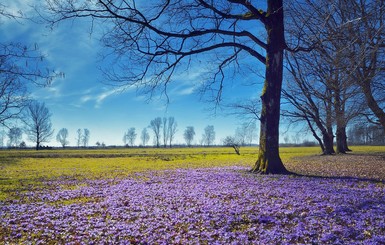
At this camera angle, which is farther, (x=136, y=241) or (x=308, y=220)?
(x=308, y=220)

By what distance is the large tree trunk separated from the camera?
→ 13883 mm

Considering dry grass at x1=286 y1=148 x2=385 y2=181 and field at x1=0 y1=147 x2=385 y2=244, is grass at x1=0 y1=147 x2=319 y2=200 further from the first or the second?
dry grass at x1=286 y1=148 x2=385 y2=181

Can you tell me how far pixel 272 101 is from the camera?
45.9 ft

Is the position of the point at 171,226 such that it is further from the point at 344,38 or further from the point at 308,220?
the point at 344,38

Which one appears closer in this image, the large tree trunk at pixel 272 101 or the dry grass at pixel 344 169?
the dry grass at pixel 344 169

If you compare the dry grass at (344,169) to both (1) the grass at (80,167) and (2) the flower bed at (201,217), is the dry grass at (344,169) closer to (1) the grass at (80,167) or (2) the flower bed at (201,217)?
(1) the grass at (80,167)

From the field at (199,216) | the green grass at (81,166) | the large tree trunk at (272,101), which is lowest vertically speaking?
the green grass at (81,166)

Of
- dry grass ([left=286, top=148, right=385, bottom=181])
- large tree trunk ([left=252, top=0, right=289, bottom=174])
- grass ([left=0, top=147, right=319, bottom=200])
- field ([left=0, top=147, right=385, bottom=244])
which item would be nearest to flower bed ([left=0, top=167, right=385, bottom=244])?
field ([left=0, top=147, right=385, bottom=244])

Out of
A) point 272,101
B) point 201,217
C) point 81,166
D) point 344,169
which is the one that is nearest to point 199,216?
point 201,217

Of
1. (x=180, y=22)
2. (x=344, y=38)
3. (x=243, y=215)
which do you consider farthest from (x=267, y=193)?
(x=180, y=22)

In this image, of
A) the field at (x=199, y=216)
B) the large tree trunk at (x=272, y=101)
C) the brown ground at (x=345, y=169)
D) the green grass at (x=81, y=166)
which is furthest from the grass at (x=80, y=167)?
the large tree trunk at (x=272, y=101)

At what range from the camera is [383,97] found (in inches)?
749

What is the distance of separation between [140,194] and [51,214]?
2829mm

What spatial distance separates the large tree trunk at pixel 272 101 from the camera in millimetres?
13883
